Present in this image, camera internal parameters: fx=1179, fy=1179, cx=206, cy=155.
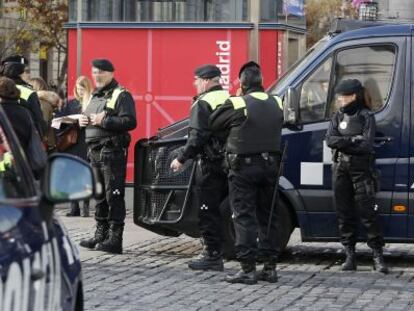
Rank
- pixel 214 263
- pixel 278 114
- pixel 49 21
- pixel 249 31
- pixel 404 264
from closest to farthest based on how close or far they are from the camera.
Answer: pixel 278 114
pixel 214 263
pixel 404 264
pixel 249 31
pixel 49 21

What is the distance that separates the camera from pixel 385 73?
35.3ft

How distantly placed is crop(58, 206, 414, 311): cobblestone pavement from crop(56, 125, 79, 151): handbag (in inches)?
102

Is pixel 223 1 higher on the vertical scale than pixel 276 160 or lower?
higher

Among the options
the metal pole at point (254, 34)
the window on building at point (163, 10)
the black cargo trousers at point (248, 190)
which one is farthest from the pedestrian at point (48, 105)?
the black cargo trousers at point (248, 190)

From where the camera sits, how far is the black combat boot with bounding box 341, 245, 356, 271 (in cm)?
1052

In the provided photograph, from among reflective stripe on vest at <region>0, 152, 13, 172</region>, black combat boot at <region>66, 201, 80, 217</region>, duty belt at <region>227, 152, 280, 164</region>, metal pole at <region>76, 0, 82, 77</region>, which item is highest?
metal pole at <region>76, 0, 82, 77</region>

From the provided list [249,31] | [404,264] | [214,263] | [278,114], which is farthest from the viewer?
[249,31]

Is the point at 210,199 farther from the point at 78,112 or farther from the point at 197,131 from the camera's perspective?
the point at 78,112

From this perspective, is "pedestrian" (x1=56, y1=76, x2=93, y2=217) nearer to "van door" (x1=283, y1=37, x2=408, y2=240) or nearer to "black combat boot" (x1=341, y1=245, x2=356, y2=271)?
"van door" (x1=283, y1=37, x2=408, y2=240)

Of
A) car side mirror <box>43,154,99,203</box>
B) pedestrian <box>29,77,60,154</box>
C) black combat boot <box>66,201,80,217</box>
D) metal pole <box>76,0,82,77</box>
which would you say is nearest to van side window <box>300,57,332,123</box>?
pedestrian <box>29,77,60,154</box>

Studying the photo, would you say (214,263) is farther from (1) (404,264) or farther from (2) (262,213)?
(1) (404,264)

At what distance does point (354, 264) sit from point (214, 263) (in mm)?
1300

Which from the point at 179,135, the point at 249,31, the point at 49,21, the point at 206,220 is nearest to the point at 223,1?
the point at 249,31

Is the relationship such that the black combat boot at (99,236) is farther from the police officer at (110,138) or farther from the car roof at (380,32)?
the car roof at (380,32)
